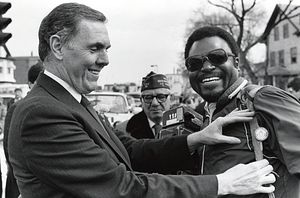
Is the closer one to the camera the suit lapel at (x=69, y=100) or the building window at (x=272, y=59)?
the suit lapel at (x=69, y=100)

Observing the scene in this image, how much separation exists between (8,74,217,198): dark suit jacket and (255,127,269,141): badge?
0.32m

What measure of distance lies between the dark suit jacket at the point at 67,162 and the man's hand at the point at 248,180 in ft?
0.21

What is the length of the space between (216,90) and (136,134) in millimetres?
2563

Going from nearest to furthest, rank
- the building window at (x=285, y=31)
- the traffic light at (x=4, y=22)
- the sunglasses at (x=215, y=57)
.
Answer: the sunglasses at (x=215, y=57), the traffic light at (x=4, y=22), the building window at (x=285, y=31)

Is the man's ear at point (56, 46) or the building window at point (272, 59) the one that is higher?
the man's ear at point (56, 46)

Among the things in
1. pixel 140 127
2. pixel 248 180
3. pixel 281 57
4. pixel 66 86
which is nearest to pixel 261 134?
pixel 248 180

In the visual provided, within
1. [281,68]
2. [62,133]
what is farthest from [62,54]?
[281,68]

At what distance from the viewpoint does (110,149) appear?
2105 mm

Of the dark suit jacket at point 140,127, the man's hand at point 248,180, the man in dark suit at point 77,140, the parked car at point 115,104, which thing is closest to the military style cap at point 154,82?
the dark suit jacket at point 140,127

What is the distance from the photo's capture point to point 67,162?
177cm

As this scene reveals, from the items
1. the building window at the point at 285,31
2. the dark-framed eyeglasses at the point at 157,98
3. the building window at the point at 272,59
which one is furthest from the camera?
the building window at the point at 272,59

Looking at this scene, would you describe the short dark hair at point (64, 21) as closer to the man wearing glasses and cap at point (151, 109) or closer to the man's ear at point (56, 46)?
the man's ear at point (56, 46)

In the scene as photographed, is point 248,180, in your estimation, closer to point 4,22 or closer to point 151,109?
point 151,109

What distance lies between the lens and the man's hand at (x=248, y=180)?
191cm
